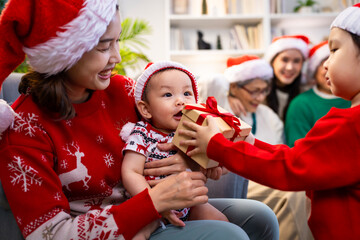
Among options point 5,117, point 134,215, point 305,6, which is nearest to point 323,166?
point 134,215

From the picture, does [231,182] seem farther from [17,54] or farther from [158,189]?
[17,54]

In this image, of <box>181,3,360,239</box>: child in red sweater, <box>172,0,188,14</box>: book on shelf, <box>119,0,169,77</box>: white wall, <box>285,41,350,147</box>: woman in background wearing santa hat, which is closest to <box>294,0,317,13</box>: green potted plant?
<box>172,0,188,14</box>: book on shelf

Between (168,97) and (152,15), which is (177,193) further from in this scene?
(152,15)

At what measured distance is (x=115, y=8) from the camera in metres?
1.11

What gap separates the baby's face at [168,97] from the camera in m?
1.28

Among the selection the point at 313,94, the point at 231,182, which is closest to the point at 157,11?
the point at 313,94

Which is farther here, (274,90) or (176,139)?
(274,90)

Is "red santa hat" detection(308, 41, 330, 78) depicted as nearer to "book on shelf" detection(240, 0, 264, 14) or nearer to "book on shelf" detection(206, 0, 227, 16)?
"book on shelf" detection(240, 0, 264, 14)

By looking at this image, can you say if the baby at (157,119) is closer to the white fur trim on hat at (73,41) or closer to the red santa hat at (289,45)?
the white fur trim on hat at (73,41)

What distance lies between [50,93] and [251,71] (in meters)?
2.04

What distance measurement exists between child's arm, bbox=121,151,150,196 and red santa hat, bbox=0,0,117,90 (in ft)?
1.17

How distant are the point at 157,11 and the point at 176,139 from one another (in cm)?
367

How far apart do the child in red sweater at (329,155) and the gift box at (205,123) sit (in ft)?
0.07

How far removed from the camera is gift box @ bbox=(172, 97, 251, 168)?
43.8 inches
